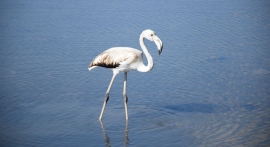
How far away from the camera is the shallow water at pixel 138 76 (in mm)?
9656

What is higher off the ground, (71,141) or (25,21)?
(25,21)

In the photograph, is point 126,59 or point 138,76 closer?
point 126,59

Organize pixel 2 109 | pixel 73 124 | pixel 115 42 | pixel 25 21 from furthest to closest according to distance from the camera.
Result: pixel 25 21, pixel 115 42, pixel 2 109, pixel 73 124

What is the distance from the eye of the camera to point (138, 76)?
12.6 m

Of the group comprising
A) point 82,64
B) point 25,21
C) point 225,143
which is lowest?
point 225,143

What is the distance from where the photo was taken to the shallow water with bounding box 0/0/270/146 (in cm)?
966

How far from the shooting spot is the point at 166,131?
9672 mm

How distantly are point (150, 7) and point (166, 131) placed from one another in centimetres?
889

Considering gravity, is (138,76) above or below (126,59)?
below

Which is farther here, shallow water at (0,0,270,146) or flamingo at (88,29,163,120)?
flamingo at (88,29,163,120)

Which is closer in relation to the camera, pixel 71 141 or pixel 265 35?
pixel 71 141

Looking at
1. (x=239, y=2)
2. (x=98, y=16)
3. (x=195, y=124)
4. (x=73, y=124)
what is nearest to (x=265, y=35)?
(x=239, y=2)

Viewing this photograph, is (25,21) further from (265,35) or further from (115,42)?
(265,35)

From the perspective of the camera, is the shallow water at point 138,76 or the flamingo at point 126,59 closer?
the shallow water at point 138,76
